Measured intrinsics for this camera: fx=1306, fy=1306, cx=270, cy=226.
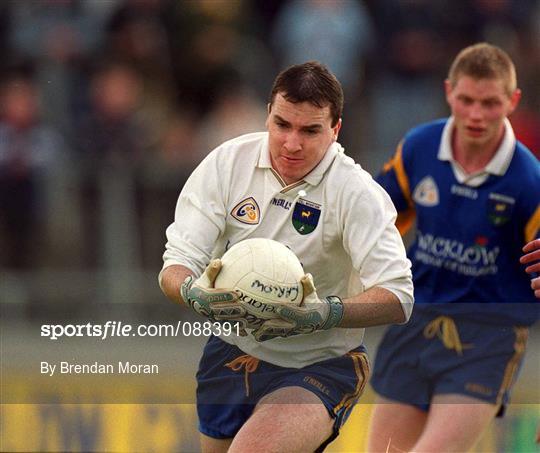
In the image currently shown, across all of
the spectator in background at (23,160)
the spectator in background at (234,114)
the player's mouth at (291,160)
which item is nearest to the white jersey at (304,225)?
the player's mouth at (291,160)

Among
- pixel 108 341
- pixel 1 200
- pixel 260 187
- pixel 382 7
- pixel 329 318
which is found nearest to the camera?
pixel 329 318

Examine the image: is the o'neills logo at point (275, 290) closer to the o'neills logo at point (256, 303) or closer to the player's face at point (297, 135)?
the o'neills logo at point (256, 303)

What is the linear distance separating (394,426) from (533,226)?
1.30 metres

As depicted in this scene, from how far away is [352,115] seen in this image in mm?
11031

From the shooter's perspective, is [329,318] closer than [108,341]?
Yes

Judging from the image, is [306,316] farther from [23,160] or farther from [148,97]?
[148,97]

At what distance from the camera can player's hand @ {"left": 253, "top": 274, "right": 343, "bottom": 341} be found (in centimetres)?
514

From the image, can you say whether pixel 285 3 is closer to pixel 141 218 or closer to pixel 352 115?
pixel 352 115

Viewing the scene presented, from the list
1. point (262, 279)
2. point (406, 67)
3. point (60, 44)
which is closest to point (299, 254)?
point (262, 279)

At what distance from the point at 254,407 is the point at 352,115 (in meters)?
5.59

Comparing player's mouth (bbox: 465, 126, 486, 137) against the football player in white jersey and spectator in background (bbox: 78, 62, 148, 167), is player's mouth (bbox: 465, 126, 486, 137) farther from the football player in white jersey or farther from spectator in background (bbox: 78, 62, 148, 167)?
spectator in background (bbox: 78, 62, 148, 167)

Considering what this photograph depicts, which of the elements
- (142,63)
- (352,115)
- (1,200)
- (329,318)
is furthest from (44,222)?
(329,318)

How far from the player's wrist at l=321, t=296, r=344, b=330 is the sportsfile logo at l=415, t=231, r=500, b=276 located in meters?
1.74

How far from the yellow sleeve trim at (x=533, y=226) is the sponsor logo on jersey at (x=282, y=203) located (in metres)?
1.65
